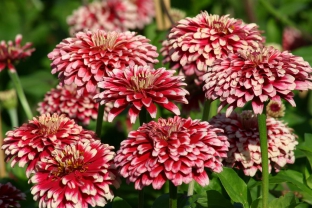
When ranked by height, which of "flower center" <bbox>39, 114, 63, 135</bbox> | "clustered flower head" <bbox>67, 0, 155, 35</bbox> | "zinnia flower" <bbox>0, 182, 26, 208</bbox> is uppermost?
"clustered flower head" <bbox>67, 0, 155, 35</bbox>

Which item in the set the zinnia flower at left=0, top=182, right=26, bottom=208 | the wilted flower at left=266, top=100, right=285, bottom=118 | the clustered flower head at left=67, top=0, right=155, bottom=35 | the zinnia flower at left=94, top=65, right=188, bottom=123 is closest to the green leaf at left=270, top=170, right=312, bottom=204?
the wilted flower at left=266, top=100, right=285, bottom=118

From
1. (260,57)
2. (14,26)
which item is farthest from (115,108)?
(14,26)

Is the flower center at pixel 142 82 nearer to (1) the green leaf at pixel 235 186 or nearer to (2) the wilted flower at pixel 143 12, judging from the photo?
(1) the green leaf at pixel 235 186

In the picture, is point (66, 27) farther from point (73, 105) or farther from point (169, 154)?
→ point (169, 154)

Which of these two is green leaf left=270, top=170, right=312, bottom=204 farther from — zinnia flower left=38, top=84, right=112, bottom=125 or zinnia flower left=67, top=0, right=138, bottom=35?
zinnia flower left=67, top=0, right=138, bottom=35

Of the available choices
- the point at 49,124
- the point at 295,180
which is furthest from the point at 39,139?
the point at 295,180

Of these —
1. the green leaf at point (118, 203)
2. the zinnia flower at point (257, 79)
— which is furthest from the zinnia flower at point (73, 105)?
the zinnia flower at point (257, 79)
